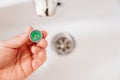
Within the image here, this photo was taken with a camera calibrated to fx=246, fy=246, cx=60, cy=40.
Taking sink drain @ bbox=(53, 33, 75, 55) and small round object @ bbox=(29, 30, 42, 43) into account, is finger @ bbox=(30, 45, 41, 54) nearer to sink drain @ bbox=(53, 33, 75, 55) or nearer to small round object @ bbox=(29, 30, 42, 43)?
small round object @ bbox=(29, 30, 42, 43)

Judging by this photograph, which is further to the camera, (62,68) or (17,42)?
(62,68)

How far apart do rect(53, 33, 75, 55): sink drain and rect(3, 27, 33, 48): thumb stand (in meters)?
0.19

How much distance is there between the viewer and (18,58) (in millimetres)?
582

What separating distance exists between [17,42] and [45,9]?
0.32ft

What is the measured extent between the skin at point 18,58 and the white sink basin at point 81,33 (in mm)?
124

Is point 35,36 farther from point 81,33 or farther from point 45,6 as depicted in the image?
point 81,33

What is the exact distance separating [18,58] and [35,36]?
0.09m

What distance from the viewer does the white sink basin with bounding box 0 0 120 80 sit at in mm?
678

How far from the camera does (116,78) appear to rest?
0.66 meters

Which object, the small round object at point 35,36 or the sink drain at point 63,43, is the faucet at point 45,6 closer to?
the small round object at point 35,36

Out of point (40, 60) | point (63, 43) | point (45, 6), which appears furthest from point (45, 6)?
point (63, 43)

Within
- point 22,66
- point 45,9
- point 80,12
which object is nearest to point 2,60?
point 22,66

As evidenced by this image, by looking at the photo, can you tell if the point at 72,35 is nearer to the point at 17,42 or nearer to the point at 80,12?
the point at 80,12

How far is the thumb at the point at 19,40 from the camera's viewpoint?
53 cm
